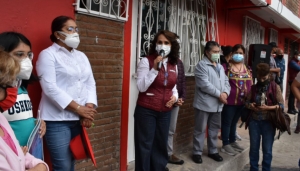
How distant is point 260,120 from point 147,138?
1.67m

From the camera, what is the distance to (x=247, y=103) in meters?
4.16

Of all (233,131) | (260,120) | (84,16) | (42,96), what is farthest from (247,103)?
(42,96)

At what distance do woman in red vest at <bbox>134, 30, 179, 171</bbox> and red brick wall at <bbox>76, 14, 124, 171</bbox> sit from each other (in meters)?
0.48

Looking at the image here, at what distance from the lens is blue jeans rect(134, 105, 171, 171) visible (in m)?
3.33

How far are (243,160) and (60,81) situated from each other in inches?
152

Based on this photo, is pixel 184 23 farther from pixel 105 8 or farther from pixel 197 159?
pixel 197 159

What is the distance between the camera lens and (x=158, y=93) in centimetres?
333

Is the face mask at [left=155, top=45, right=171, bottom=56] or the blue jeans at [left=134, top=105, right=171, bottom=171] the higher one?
the face mask at [left=155, top=45, right=171, bottom=56]

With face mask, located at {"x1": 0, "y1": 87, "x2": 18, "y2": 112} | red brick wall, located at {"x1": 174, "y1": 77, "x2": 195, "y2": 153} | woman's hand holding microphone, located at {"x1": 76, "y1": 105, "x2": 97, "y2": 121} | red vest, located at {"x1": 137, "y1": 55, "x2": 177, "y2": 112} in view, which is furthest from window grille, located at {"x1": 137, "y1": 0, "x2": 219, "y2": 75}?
face mask, located at {"x1": 0, "y1": 87, "x2": 18, "y2": 112}

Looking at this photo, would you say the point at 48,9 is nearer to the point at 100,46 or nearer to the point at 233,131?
the point at 100,46

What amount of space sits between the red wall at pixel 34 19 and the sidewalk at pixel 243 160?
209cm

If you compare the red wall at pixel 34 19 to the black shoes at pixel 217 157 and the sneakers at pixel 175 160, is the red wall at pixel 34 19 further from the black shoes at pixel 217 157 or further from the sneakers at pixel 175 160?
the black shoes at pixel 217 157

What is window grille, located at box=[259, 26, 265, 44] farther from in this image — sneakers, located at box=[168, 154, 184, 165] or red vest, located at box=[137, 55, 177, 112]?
red vest, located at box=[137, 55, 177, 112]

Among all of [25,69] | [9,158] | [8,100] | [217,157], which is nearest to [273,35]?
[217,157]
